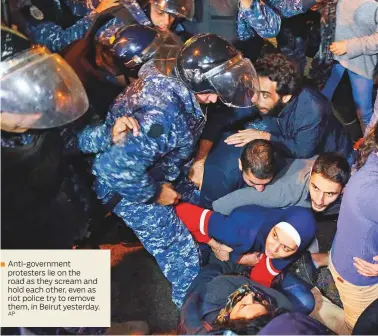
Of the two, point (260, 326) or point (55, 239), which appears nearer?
point (260, 326)

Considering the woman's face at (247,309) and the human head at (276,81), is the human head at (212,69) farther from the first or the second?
the woman's face at (247,309)

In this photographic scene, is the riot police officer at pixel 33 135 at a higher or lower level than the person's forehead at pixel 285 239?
higher

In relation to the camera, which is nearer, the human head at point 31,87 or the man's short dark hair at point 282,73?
the human head at point 31,87

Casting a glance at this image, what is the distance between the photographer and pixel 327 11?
3.51 metres

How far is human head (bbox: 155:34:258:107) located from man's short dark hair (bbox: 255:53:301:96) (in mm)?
253

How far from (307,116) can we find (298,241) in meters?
0.75

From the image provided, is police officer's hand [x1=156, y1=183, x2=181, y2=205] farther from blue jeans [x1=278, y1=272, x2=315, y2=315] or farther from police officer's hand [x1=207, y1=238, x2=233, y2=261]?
blue jeans [x1=278, y1=272, x2=315, y2=315]

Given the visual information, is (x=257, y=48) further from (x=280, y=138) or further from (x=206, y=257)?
(x=206, y=257)

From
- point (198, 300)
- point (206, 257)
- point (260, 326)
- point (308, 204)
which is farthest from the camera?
point (206, 257)

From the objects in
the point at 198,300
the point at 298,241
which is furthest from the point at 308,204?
the point at 198,300

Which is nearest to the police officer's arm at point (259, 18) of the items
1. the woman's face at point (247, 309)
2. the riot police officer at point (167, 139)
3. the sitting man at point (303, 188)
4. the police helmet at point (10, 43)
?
the riot police officer at point (167, 139)

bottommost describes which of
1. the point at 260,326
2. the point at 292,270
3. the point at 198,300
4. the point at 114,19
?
the point at 292,270

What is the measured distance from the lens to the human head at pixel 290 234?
2.46 m

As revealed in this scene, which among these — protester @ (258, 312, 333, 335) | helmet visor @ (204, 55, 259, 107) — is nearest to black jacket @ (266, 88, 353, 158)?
helmet visor @ (204, 55, 259, 107)
